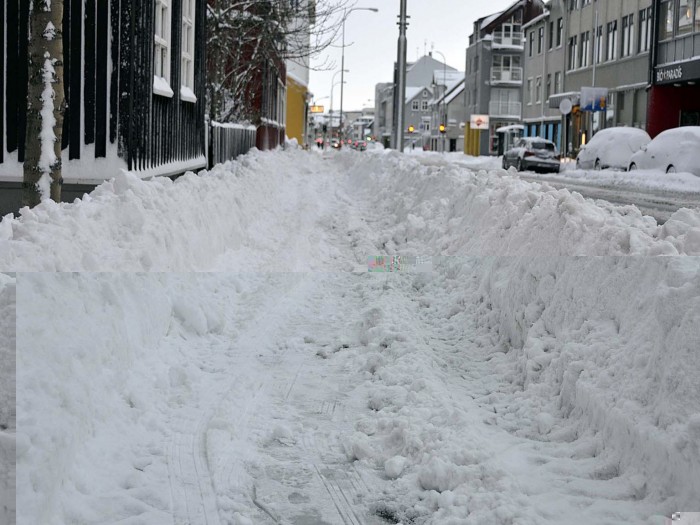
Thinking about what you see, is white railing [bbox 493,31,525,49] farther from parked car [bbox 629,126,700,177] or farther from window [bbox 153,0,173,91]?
window [bbox 153,0,173,91]

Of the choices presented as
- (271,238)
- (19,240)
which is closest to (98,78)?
(271,238)

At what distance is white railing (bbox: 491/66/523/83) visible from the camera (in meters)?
81.5

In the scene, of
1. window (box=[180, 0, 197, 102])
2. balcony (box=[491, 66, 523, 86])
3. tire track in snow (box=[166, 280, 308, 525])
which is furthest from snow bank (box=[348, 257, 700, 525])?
balcony (box=[491, 66, 523, 86])

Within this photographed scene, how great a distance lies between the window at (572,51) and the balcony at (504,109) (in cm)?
2744

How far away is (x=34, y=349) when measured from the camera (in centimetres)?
403

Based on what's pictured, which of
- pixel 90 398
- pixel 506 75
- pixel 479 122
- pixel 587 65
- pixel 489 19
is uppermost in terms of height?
pixel 489 19

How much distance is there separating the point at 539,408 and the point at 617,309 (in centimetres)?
75

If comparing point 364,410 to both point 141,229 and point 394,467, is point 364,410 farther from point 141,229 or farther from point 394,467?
point 141,229

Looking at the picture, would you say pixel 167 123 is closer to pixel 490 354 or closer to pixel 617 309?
pixel 490 354

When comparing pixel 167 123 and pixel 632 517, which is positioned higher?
pixel 167 123

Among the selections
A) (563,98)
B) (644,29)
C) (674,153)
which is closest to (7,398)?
(674,153)

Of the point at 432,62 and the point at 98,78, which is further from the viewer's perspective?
the point at 432,62

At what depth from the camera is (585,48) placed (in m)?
50.2

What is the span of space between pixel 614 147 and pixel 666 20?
863cm
